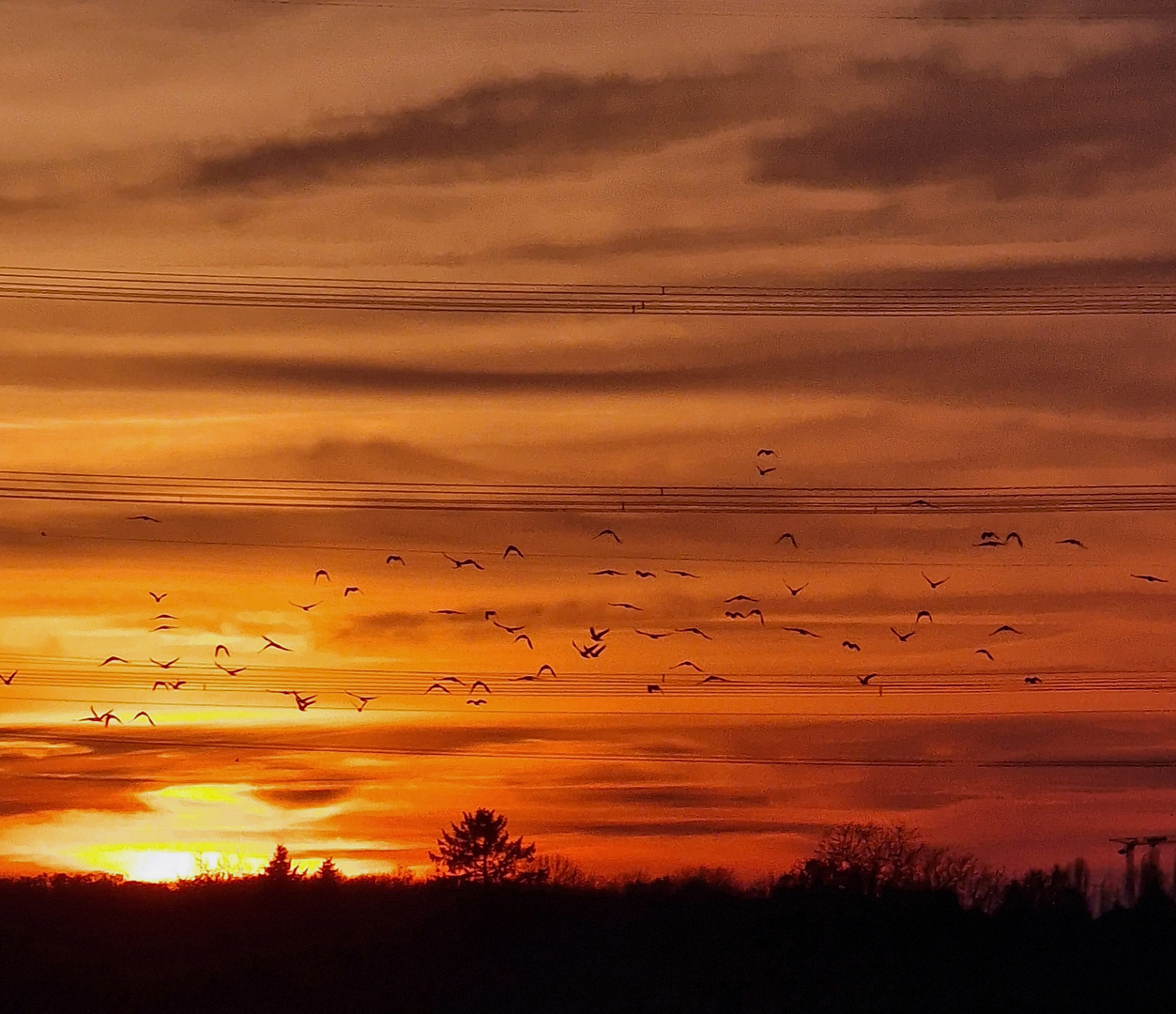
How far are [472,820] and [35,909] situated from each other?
63.0 metres

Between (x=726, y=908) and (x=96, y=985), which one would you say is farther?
(x=726, y=908)

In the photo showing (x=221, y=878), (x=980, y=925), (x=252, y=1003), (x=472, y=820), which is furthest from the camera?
(x=472, y=820)

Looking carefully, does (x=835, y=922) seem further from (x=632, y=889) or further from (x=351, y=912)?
(x=351, y=912)

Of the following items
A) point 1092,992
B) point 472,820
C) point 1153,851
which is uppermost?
point 472,820

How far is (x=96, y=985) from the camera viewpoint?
51688 mm

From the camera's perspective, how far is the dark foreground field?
5081 cm

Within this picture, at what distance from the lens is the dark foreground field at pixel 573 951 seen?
167 feet

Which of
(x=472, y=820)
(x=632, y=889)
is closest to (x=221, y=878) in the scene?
(x=632, y=889)

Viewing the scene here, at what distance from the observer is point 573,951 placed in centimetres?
5612

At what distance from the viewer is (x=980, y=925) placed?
193 feet

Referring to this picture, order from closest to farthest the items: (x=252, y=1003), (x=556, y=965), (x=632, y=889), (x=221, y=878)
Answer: (x=252, y=1003), (x=556, y=965), (x=632, y=889), (x=221, y=878)

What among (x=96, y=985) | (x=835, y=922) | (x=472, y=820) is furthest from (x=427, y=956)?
(x=472, y=820)

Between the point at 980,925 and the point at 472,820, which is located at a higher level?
the point at 472,820

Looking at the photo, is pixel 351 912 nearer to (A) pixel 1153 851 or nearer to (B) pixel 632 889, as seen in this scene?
(B) pixel 632 889
